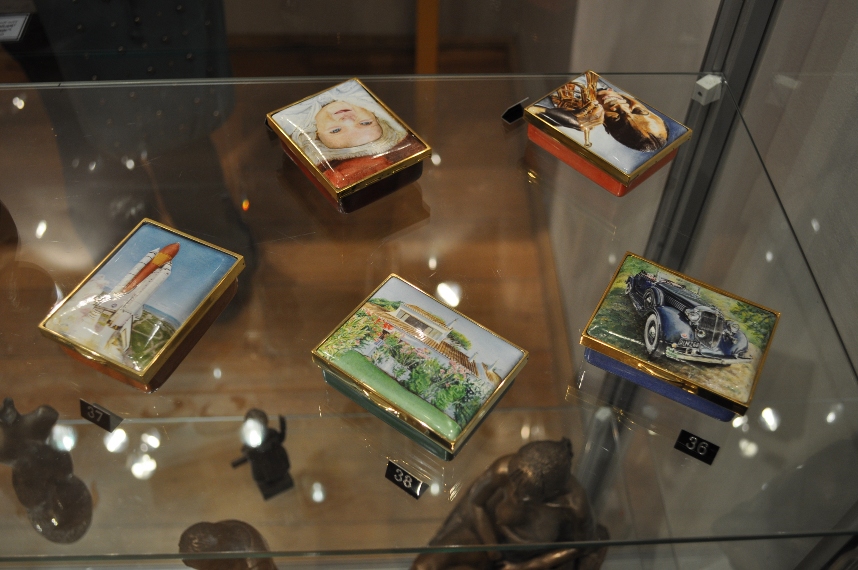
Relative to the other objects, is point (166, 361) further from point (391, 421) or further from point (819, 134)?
point (819, 134)

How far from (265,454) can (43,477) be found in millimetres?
187

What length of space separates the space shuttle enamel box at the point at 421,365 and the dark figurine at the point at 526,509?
5 cm

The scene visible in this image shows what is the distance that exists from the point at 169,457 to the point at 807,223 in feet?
2.21

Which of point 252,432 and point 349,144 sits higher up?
point 349,144

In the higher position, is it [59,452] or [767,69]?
[767,69]

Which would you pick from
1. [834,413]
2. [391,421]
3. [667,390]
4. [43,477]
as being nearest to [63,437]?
[43,477]

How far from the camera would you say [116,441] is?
0.65 m

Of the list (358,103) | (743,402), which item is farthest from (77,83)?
(743,402)

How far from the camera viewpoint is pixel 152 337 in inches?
25.4

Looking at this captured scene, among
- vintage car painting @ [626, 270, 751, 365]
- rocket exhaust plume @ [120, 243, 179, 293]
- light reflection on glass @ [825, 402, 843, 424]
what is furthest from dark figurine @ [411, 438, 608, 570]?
rocket exhaust plume @ [120, 243, 179, 293]

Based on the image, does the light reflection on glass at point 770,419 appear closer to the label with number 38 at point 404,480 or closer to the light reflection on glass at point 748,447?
the light reflection on glass at point 748,447

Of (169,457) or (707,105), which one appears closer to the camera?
(169,457)

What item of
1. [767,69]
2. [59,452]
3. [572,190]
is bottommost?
[59,452]

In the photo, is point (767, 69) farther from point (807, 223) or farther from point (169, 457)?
point (169, 457)
